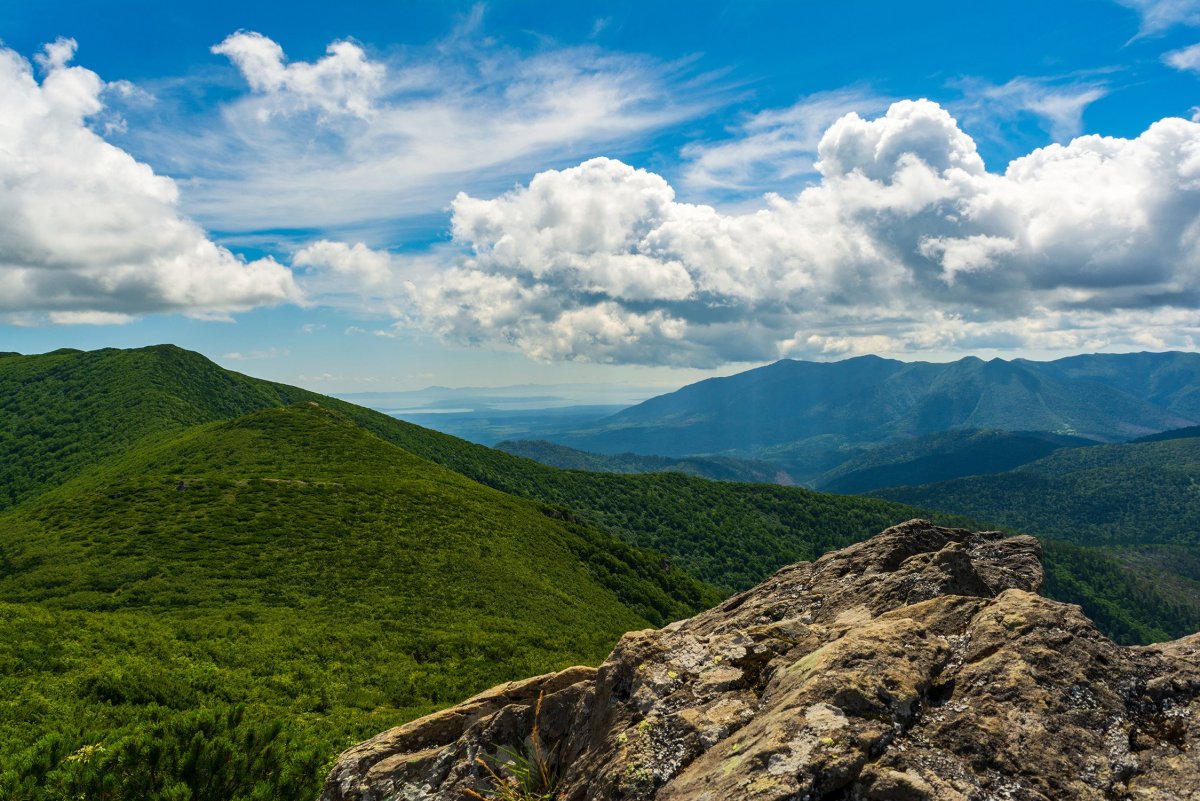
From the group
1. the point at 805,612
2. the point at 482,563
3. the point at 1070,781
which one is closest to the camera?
the point at 1070,781

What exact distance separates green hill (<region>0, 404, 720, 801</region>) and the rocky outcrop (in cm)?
734

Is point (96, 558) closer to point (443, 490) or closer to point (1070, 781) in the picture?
point (443, 490)

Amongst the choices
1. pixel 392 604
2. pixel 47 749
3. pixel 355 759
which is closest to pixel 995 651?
pixel 355 759

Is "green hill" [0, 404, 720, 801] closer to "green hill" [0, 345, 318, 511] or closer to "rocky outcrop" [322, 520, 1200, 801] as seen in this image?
"rocky outcrop" [322, 520, 1200, 801]

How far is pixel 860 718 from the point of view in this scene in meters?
7.91

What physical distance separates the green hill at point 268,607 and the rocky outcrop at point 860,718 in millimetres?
7342

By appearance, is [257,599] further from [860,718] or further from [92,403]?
[92,403]

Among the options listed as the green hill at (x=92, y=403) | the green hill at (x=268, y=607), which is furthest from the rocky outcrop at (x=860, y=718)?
the green hill at (x=92, y=403)

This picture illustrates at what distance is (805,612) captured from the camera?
1477 centimetres

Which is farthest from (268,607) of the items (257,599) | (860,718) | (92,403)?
(92,403)

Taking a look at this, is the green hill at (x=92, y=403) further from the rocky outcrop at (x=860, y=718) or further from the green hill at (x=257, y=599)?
the rocky outcrop at (x=860, y=718)

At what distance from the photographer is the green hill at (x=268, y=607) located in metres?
16.6

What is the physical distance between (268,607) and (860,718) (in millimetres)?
47884

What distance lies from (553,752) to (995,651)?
785cm
